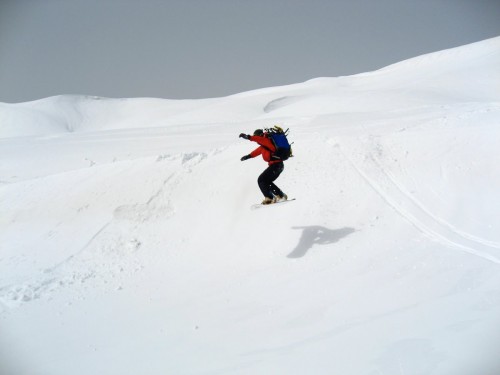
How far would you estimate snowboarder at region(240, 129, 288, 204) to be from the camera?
8.23 metres

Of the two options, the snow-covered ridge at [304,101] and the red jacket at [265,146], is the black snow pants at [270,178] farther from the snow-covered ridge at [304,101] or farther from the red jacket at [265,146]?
the snow-covered ridge at [304,101]

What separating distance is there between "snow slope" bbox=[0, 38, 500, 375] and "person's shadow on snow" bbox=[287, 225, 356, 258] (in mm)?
36

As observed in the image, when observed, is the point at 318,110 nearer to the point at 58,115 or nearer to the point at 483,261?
the point at 483,261

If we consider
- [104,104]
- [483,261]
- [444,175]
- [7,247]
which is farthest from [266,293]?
[104,104]

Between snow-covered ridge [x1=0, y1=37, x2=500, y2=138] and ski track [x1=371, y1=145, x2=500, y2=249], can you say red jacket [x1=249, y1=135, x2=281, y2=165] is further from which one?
snow-covered ridge [x1=0, y1=37, x2=500, y2=138]

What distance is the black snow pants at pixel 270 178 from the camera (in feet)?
27.7

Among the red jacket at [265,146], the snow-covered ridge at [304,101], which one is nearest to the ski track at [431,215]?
the red jacket at [265,146]

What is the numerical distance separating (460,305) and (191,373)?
11.2 feet

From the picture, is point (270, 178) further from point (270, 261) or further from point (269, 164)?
point (270, 261)

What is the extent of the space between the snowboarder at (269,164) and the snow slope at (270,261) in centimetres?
51

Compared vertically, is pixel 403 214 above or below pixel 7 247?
below

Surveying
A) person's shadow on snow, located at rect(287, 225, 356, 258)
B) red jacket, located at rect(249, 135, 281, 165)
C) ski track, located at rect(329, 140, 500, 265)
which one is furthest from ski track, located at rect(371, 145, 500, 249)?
red jacket, located at rect(249, 135, 281, 165)

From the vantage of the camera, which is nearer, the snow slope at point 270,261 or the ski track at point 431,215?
the snow slope at point 270,261

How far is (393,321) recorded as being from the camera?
17.0ft
